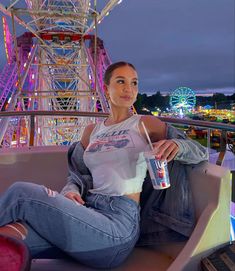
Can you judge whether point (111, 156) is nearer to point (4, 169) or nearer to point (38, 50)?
point (4, 169)

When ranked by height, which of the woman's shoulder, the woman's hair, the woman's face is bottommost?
the woman's shoulder

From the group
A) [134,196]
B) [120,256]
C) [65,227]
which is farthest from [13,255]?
[134,196]

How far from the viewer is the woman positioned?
4.03 feet

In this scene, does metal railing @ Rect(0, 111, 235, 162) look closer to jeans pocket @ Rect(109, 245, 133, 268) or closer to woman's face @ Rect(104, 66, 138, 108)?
woman's face @ Rect(104, 66, 138, 108)

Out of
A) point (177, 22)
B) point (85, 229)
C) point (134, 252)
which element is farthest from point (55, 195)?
point (177, 22)

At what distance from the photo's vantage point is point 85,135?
70.2 inches

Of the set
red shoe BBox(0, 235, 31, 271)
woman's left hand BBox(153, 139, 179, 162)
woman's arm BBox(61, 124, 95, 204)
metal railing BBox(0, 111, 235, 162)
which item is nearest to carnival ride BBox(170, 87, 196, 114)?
metal railing BBox(0, 111, 235, 162)

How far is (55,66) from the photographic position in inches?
411

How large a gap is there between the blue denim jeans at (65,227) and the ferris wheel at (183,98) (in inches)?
891

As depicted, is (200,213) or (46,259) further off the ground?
(200,213)

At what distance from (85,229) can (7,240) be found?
1.15 feet

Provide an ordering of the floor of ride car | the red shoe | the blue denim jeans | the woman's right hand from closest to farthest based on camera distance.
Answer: the red shoe, the blue denim jeans, the floor of ride car, the woman's right hand

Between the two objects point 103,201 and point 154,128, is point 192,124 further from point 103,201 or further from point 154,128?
point 103,201

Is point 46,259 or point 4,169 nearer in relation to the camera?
point 46,259
